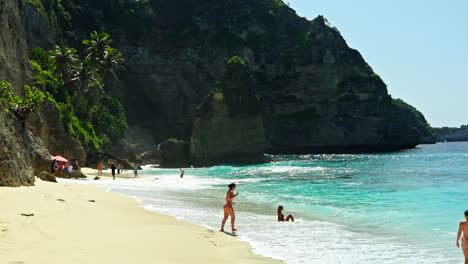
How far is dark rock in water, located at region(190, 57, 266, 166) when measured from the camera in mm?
82312

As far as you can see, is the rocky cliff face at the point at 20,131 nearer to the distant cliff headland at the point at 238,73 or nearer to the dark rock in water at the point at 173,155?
the dark rock in water at the point at 173,155

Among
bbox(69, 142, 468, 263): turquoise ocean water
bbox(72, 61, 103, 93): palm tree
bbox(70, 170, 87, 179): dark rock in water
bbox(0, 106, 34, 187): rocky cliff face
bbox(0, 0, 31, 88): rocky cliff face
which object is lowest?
bbox(69, 142, 468, 263): turquoise ocean water

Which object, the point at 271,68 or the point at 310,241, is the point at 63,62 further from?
the point at 271,68

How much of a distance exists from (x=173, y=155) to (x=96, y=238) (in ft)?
230

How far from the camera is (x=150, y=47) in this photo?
387 ft

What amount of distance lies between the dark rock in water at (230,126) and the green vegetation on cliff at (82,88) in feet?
48.2

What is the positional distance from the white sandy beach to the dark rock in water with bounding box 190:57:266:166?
67365mm

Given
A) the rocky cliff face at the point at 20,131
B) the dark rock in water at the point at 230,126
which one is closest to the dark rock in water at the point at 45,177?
the rocky cliff face at the point at 20,131

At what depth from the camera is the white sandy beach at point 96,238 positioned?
25.5ft

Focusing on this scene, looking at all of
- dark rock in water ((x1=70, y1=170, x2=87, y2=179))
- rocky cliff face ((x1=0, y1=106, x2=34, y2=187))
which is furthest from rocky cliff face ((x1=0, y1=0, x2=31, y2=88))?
rocky cliff face ((x1=0, y1=106, x2=34, y2=187))

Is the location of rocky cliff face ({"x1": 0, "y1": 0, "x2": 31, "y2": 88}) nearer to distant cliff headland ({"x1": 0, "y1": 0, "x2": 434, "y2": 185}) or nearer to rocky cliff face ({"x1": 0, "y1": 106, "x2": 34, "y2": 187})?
rocky cliff face ({"x1": 0, "y1": 106, "x2": 34, "y2": 187})

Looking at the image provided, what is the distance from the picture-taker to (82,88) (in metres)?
65.6

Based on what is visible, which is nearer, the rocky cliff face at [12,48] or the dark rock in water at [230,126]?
the rocky cliff face at [12,48]

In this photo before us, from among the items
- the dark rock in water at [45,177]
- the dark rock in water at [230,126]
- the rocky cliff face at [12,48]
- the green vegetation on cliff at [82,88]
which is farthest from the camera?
the dark rock in water at [230,126]
